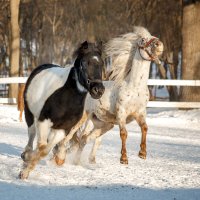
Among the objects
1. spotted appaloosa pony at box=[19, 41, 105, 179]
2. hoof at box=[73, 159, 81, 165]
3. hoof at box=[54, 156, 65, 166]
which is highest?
spotted appaloosa pony at box=[19, 41, 105, 179]

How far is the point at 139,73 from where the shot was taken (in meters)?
8.59

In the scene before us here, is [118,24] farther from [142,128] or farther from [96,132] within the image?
[142,128]

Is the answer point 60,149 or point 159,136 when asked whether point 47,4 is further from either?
point 60,149

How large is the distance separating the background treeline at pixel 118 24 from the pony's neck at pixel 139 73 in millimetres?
768

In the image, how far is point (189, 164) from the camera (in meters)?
8.43

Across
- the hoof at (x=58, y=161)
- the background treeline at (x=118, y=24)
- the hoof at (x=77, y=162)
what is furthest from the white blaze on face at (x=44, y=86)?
the background treeline at (x=118, y=24)

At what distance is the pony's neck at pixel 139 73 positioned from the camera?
28.1 ft

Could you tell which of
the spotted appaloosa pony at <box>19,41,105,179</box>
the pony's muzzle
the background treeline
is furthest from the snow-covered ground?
the background treeline

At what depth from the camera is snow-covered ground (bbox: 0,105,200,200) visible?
5.89m

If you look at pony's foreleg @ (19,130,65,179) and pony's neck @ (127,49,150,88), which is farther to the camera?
pony's neck @ (127,49,150,88)

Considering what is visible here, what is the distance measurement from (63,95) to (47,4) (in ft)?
94.8

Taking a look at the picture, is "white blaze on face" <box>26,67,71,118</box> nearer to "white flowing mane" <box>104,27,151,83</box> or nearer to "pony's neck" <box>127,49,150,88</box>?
"pony's neck" <box>127,49,150,88</box>

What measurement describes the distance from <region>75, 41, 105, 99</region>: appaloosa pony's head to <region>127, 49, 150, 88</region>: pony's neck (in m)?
1.99

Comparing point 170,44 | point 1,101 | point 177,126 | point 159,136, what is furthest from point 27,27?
point 159,136
